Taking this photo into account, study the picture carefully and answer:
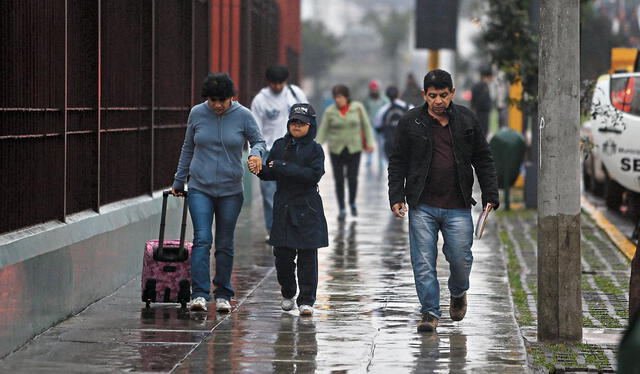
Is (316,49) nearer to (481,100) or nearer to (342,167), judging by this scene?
(481,100)

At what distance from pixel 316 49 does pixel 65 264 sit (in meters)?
82.2

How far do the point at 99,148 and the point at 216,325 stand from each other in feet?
6.81

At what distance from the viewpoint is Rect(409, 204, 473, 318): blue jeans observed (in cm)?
975

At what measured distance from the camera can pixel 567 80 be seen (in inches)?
361

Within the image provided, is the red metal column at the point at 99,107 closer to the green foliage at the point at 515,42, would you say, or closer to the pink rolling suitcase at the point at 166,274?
the pink rolling suitcase at the point at 166,274

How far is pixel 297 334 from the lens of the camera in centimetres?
959

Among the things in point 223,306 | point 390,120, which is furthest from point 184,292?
point 390,120

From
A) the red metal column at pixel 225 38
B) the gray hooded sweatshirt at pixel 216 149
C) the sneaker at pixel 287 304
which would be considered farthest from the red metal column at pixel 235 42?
the sneaker at pixel 287 304

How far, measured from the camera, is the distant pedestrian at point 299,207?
1036 cm

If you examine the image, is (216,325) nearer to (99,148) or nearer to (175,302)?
(175,302)

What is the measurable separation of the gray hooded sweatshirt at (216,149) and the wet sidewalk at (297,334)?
0.91 m

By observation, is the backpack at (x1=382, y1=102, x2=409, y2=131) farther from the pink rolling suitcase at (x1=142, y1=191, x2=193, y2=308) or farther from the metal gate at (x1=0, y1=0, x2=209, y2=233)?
the pink rolling suitcase at (x1=142, y1=191, x2=193, y2=308)

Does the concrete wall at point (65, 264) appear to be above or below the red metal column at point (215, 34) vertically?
below

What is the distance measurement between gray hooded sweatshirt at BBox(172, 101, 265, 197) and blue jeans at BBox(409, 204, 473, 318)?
141 centimetres
